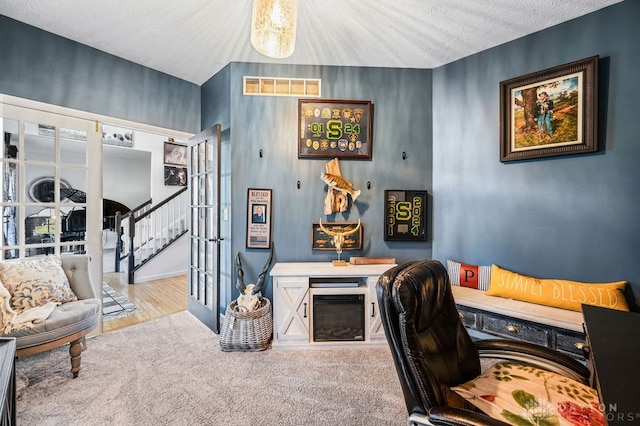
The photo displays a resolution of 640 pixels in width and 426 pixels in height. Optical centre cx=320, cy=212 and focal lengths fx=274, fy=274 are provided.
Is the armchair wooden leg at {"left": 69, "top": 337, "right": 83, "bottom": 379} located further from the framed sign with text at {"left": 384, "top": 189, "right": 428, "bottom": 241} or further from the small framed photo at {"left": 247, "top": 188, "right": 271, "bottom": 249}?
the framed sign with text at {"left": 384, "top": 189, "right": 428, "bottom": 241}

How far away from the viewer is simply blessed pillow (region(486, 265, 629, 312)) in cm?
190

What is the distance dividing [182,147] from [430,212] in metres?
5.60

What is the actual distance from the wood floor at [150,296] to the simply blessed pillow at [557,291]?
3.55m

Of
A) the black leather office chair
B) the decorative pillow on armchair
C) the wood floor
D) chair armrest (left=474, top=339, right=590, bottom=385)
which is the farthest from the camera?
the wood floor

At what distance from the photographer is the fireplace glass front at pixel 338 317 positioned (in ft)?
8.28

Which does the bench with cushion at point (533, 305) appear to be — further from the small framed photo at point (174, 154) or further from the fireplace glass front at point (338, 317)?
the small framed photo at point (174, 154)

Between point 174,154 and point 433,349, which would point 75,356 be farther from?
point 174,154

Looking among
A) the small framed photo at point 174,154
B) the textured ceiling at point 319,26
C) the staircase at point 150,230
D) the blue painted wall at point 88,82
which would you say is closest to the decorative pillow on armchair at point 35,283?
the blue painted wall at point 88,82

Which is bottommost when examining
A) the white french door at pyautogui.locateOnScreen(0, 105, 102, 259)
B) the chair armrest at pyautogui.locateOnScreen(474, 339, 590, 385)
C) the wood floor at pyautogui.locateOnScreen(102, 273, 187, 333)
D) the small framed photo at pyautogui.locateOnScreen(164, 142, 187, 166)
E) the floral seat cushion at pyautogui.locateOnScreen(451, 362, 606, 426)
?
the wood floor at pyautogui.locateOnScreen(102, 273, 187, 333)

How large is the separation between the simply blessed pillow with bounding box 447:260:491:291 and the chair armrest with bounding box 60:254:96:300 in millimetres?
3299

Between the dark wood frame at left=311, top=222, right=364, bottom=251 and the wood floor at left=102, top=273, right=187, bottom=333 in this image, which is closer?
the dark wood frame at left=311, top=222, right=364, bottom=251

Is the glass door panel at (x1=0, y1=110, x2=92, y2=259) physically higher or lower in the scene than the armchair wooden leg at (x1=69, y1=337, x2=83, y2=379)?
higher

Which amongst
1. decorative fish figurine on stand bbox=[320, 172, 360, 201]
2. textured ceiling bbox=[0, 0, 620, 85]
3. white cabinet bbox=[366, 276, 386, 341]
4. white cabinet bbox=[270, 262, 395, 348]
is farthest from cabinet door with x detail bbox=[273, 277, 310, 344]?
textured ceiling bbox=[0, 0, 620, 85]

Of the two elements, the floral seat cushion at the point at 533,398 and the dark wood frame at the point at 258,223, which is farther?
the dark wood frame at the point at 258,223
